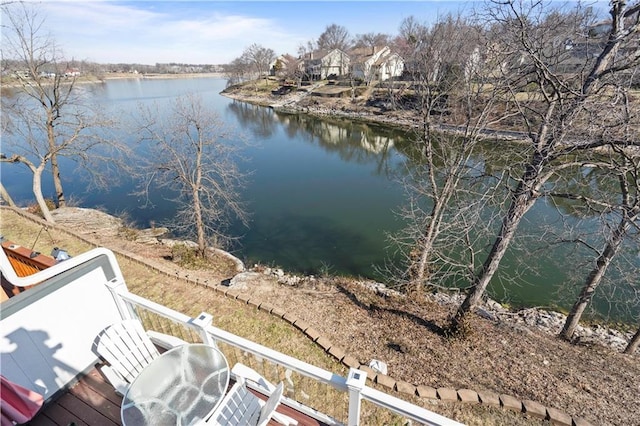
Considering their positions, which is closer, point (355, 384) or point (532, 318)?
point (355, 384)

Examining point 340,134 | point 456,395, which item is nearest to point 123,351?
point 456,395

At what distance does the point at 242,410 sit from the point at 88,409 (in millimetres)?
1626

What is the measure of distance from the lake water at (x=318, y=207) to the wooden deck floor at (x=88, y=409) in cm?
693

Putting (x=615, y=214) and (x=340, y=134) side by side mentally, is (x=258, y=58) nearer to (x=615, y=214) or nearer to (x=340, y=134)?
(x=340, y=134)

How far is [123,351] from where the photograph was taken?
268 cm

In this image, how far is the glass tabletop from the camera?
2260mm

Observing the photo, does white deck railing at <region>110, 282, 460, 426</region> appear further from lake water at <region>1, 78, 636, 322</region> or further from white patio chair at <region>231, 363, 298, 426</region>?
lake water at <region>1, 78, 636, 322</region>

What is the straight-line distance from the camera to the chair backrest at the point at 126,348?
102 inches

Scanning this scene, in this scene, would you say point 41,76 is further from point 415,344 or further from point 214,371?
point 415,344

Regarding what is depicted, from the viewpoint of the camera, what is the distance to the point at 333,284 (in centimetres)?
748

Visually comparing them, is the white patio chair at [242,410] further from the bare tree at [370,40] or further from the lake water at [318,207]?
the bare tree at [370,40]

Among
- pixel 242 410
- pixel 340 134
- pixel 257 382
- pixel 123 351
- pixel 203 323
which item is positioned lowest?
pixel 340 134

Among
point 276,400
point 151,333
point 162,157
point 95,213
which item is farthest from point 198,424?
point 95,213

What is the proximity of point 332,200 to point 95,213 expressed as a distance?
31.6 feet
